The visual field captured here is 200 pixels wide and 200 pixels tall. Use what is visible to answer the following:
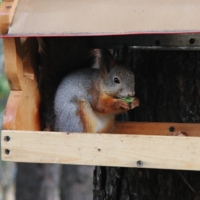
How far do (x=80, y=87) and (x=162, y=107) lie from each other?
470 millimetres

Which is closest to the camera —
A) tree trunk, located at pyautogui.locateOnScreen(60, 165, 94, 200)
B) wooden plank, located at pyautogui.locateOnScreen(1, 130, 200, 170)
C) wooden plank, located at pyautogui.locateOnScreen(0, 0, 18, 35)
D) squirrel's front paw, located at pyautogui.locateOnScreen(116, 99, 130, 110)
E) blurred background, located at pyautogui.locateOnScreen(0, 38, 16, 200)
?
wooden plank, located at pyautogui.locateOnScreen(1, 130, 200, 170)

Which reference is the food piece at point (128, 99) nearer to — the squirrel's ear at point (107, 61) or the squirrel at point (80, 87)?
the squirrel at point (80, 87)

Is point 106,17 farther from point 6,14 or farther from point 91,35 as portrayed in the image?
point 6,14

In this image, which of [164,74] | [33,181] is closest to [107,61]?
[164,74]

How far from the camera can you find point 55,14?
2.08 meters

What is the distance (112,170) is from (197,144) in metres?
0.97

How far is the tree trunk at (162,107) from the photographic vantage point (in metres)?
2.63

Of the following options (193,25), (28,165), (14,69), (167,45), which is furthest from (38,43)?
(28,165)

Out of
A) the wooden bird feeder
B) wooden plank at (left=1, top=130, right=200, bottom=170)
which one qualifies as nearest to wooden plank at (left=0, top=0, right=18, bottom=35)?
the wooden bird feeder

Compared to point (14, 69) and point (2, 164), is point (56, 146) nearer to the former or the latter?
point (14, 69)

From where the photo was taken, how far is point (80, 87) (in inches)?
95.7

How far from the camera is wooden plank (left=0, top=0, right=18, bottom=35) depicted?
6.74 feet

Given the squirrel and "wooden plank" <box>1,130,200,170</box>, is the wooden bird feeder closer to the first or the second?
"wooden plank" <box>1,130,200,170</box>

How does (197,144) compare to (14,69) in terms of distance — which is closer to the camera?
(197,144)
